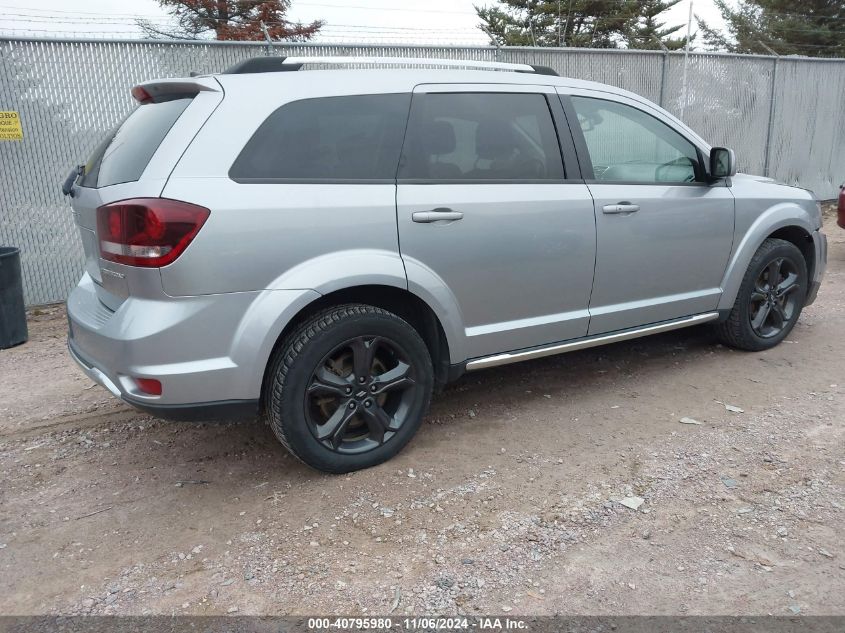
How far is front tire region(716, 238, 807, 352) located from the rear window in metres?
3.69

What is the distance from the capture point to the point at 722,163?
14.3ft

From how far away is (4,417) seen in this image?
14.1ft

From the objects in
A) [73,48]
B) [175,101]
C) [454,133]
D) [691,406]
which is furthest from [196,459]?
[73,48]

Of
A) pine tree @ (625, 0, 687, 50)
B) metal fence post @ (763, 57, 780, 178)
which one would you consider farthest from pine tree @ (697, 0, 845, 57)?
metal fence post @ (763, 57, 780, 178)

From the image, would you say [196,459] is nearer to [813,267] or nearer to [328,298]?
[328,298]

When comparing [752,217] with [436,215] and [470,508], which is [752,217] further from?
[470,508]

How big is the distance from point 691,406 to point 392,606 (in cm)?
240

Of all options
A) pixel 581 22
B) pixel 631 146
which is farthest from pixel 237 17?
pixel 631 146

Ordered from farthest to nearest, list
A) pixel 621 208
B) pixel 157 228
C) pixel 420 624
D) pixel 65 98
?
pixel 65 98, pixel 621 208, pixel 157 228, pixel 420 624

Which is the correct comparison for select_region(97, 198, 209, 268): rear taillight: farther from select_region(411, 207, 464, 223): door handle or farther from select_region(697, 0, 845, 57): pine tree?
select_region(697, 0, 845, 57): pine tree

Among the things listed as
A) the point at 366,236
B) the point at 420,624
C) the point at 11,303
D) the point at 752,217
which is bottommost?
the point at 420,624

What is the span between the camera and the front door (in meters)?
4.00

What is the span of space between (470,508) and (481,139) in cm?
183

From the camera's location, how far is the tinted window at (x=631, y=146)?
405 centimetres
